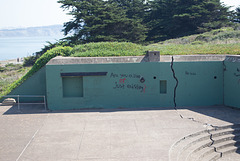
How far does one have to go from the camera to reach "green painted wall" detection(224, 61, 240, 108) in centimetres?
1212

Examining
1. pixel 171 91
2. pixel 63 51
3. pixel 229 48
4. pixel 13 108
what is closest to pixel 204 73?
pixel 171 91

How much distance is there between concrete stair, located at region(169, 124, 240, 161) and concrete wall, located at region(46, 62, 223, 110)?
9.38 feet

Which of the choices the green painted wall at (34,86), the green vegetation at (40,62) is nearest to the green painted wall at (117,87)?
the green painted wall at (34,86)

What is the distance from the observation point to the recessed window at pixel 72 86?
12.9m

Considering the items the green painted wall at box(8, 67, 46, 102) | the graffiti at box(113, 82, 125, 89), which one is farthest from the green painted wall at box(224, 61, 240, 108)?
the green painted wall at box(8, 67, 46, 102)

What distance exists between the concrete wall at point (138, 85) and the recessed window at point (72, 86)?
227mm

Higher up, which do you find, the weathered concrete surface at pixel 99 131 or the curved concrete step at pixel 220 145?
the weathered concrete surface at pixel 99 131

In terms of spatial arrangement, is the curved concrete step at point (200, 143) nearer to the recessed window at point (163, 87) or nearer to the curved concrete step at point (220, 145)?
the curved concrete step at point (220, 145)

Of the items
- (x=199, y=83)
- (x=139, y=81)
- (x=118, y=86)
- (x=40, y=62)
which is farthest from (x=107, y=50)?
(x=199, y=83)

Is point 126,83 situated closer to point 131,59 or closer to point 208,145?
point 131,59

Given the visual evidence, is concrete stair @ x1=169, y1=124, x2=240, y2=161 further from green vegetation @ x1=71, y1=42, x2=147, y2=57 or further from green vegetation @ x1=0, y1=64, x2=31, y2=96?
green vegetation @ x1=0, y1=64, x2=31, y2=96

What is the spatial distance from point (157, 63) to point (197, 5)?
2788 centimetres

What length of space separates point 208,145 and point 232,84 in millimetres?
3930

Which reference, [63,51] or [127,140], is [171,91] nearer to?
[127,140]
